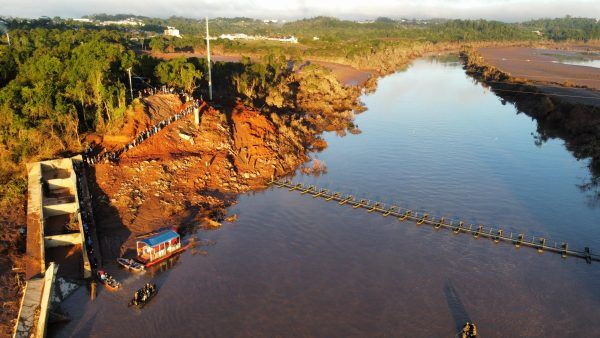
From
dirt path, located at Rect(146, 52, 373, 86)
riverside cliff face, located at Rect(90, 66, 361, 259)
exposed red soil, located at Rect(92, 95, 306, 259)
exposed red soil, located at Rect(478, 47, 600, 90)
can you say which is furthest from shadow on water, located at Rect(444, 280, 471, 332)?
exposed red soil, located at Rect(478, 47, 600, 90)

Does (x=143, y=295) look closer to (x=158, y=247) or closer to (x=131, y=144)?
(x=158, y=247)

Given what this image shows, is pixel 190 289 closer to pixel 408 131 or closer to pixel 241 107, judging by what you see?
pixel 241 107

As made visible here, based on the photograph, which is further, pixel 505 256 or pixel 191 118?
pixel 191 118

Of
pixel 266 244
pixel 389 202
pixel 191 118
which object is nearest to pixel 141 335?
pixel 266 244

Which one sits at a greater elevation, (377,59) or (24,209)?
(377,59)

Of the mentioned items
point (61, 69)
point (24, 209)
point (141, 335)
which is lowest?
point (141, 335)

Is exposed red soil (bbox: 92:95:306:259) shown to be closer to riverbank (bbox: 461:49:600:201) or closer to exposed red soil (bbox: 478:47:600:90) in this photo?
riverbank (bbox: 461:49:600:201)
